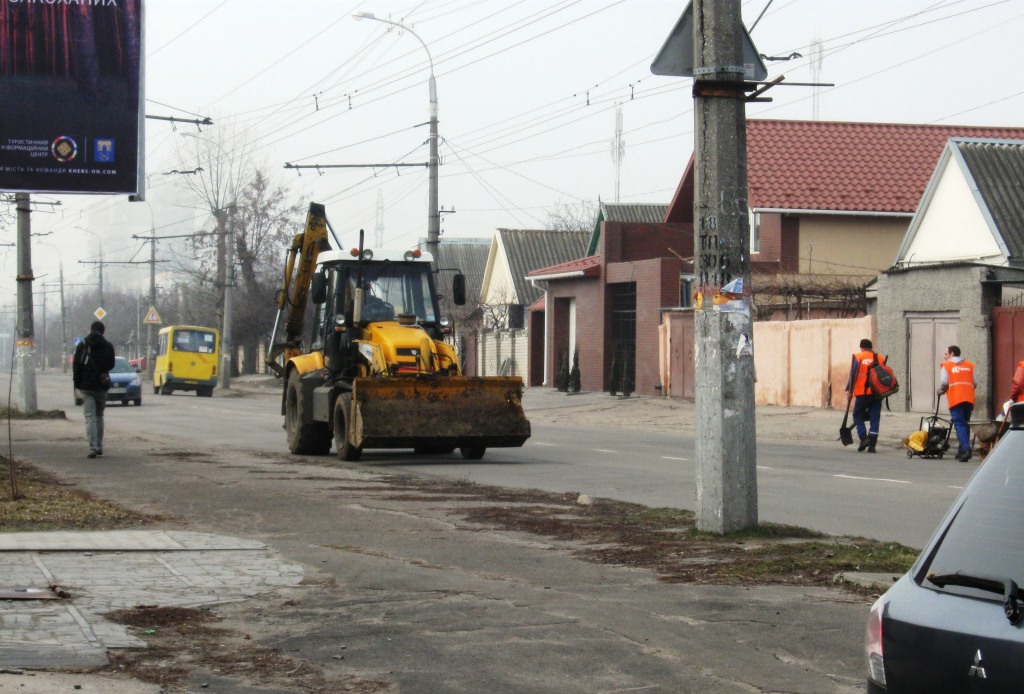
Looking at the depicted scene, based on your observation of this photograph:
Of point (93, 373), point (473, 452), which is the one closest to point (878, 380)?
point (473, 452)

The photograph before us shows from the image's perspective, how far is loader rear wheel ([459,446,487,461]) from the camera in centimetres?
1922

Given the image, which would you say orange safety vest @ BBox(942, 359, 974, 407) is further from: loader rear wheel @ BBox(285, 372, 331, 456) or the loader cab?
loader rear wheel @ BBox(285, 372, 331, 456)

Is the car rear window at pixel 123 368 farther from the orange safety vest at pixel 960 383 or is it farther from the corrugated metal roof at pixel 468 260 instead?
the corrugated metal roof at pixel 468 260

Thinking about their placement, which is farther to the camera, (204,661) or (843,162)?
(843,162)

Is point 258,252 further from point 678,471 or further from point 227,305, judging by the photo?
point 678,471

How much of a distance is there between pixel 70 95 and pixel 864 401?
570 inches

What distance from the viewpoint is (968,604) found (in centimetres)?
355

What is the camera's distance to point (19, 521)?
10.8 m

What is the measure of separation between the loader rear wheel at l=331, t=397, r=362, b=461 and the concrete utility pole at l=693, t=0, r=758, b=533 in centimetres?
909

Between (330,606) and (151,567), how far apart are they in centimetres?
178

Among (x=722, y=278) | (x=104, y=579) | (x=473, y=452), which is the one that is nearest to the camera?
(x=104, y=579)

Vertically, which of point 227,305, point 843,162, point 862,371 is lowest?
point 862,371

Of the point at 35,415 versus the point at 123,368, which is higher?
the point at 123,368

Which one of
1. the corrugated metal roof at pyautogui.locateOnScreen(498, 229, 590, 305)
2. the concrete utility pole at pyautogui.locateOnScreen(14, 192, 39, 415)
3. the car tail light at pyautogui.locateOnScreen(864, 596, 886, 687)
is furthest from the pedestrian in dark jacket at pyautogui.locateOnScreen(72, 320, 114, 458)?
the corrugated metal roof at pyautogui.locateOnScreen(498, 229, 590, 305)
